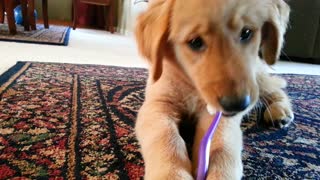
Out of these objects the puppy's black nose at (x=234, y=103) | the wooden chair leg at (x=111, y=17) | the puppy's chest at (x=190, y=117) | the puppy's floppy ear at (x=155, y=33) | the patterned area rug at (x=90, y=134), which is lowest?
the wooden chair leg at (x=111, y=17)

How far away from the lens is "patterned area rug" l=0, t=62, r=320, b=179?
815mm

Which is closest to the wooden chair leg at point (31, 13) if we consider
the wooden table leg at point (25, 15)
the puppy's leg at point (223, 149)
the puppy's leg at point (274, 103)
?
the wooden table leg at point (25, 15)

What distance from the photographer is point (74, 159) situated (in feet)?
2.76

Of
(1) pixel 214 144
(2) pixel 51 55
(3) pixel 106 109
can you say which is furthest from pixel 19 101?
(2) pixel 51 55

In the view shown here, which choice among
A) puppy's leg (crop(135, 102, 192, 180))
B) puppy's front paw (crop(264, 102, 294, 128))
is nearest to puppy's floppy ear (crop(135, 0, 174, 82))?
puppy's leg (crop(135, 102, 192, 180))

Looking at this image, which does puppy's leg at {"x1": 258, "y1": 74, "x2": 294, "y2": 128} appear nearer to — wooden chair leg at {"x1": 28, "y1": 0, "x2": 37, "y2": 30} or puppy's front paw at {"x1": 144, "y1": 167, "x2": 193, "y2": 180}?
puppy's front paw at {"x1": 144, "y1": 167, "x2": 193, "y2": 180}

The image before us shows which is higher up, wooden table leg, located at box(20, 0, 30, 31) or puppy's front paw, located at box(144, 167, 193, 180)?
puppy's front paw, located at box(144, 167, 193, 180)

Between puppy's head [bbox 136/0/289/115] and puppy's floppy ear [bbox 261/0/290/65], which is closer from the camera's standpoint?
puppy's head [bbox 136/0/289/115]

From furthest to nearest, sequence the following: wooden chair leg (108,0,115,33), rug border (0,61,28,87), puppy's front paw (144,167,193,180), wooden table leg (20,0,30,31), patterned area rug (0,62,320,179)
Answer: wooden chair leg (108,0,115,33)
wooden table leg (20,0,30,31)
rug border (0,61,28,87)
patterned area rug (0,62,320,179)
puppy's front paw (144,167,193,180)

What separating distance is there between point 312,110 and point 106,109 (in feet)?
2.91

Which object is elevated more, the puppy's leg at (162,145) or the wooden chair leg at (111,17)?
the puppy's leg at (162,145)

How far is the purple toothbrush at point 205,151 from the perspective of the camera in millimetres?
718

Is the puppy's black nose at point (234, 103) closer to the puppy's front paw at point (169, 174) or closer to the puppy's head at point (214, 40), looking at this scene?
the puppy's head at point (214, 40)

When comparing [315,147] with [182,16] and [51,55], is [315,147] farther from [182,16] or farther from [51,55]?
[51,55]
